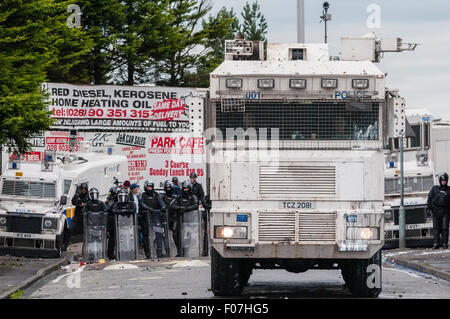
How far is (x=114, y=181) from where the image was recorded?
32.9 meters

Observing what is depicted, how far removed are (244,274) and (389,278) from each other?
4.20m

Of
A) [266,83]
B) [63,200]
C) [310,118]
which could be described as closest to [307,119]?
[310,118]

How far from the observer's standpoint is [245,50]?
53.7 feet

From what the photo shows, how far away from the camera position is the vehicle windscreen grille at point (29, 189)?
2797 centimetres

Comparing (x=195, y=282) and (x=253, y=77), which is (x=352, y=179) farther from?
(x=195, y=282)

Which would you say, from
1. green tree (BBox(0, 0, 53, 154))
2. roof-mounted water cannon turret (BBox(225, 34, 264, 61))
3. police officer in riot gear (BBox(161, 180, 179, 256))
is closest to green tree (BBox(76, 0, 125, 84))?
police officer in riot gear (BBox(161, 180, 179, 256))

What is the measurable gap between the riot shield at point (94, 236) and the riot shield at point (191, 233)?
6.20ft

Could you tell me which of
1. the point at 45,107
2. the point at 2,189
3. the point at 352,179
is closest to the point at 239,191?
the point at 352,179

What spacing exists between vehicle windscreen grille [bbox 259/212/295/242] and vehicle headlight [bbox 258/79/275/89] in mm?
1799

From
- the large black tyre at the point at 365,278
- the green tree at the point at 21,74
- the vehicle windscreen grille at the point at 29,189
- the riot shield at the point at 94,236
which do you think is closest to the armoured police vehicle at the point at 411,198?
the riot shield at the point at 94,236

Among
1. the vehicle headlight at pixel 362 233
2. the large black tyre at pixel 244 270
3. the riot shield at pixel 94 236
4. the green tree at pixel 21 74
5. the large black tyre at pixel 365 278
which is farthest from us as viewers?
the riot shield at pixel 94 236

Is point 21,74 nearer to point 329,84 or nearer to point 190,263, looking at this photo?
point 190,263

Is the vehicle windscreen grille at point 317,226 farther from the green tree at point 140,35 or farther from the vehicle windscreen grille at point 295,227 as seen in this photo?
the green tree at point 140,35

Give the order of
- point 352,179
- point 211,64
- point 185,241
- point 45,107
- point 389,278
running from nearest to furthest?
point 352,179 → point 389,278 → point 45,107 → point 185,241 → point 211,64
